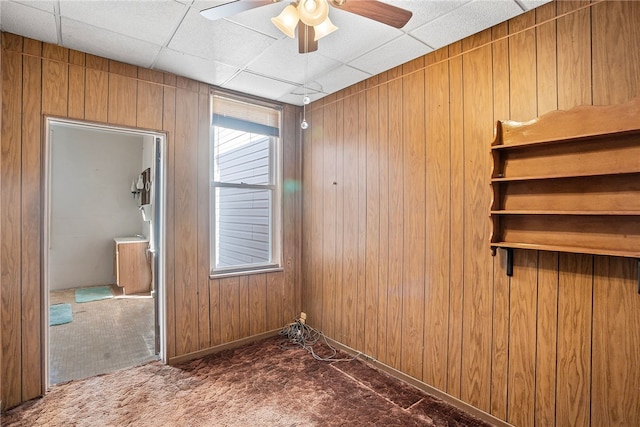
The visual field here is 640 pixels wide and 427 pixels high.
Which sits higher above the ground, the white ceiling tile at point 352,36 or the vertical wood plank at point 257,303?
the white ceiling tile at point 352,36

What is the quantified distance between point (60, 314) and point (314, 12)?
4.90m

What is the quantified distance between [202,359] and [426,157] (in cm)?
277

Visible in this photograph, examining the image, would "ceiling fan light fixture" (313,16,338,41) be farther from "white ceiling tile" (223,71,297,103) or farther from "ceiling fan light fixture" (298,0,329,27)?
"white ceiling tile" (223,71,297,103)

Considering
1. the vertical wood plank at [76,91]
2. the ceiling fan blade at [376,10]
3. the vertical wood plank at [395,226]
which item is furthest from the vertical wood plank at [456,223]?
the vertical wood plank at [76,91]

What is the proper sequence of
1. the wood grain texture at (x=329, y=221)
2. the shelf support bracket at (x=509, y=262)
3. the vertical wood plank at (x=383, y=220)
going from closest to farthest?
the shelf support bracket at (x=509, y=262) → the vertical wood plank at (x=383, y=220) → the wood grain texture at (x=329, y=221)

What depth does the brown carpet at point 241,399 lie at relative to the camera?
2189 mm

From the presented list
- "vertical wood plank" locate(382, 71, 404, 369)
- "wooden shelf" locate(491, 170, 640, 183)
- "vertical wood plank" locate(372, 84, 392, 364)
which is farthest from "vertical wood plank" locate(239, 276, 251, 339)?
"wooden shelf" locate(491, 170, 640, 183)

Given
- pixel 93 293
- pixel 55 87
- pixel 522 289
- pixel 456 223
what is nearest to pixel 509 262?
pixel 522 289

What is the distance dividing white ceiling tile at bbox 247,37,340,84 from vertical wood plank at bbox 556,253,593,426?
→ 226cm

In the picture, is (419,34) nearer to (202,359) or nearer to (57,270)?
(202,359)

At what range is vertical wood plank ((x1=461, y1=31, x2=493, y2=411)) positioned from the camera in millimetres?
2219

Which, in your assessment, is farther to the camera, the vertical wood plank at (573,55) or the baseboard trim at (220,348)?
the baseboard trim at (220,348)

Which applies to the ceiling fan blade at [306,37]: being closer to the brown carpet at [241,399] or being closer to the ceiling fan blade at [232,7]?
the ceiling fan blade at [232,7]

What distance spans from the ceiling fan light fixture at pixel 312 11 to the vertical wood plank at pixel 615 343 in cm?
198
